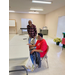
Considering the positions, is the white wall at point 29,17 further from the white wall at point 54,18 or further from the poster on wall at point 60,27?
the poster on wall at point 60,27

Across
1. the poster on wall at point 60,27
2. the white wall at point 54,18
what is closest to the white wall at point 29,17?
the white wall at point 54,18

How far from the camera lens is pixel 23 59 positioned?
1349 millimetres

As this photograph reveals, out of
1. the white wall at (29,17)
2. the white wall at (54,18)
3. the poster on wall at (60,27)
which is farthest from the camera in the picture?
the white wall at (29,17)

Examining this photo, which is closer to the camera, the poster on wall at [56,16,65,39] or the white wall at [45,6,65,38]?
the white wall at [45,6,65,38]

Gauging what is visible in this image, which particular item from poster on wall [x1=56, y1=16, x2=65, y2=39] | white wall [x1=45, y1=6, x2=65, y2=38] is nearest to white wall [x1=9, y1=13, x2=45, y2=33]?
white wall [x1=45, y1=6, x2=65, y2=38]

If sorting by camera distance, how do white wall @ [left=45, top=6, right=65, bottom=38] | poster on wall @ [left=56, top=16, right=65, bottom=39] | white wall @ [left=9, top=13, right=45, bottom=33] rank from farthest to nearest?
white wall @ [left=9, top=13, right=45, bottom=33] < poster on wall @ [left=56, top=16, right=65, bottom=39] < white wall @ [left=45, top=6, right=65, bottom=38]

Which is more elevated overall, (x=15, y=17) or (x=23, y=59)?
(x=15, y=17)

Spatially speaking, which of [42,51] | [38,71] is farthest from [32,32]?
[38,71]

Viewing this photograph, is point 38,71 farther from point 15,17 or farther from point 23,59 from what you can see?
point 15,17

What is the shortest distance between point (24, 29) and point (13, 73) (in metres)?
6.64

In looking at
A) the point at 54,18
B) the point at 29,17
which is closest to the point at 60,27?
the point at 54,18

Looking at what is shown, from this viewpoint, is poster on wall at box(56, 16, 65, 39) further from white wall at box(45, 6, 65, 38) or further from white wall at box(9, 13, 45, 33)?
white wall at box(9, 13, 45, 33)

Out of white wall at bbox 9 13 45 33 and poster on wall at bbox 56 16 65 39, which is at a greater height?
white wall at bbox 9 13 45 33
